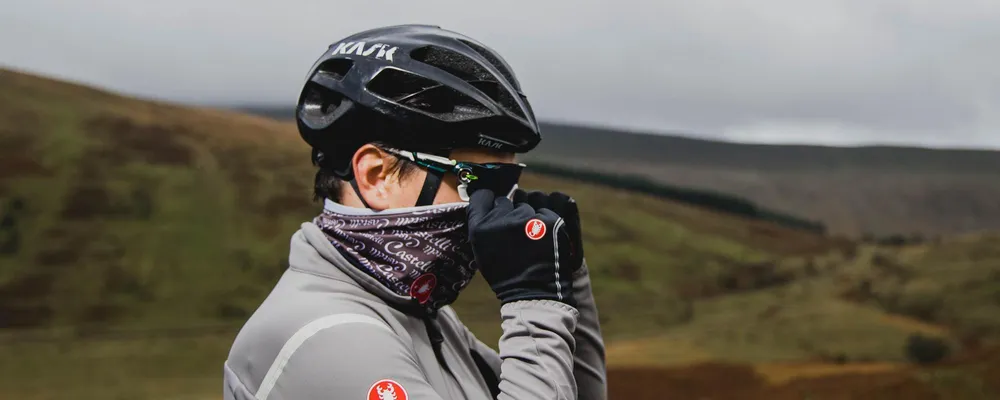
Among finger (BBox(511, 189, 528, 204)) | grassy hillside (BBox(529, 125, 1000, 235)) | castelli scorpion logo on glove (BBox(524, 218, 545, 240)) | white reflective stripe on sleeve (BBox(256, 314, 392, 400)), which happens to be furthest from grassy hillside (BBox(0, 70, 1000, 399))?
white reflective stripe on sleeve (BBox(256, 314, 392, 400))

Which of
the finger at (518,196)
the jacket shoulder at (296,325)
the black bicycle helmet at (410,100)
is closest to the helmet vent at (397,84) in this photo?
the black bicycle helmet at (410,100)

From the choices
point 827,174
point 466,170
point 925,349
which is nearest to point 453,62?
point 466,170

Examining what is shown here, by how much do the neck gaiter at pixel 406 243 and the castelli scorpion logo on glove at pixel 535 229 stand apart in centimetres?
15

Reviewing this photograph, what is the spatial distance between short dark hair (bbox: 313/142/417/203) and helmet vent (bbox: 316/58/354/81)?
0.16 m

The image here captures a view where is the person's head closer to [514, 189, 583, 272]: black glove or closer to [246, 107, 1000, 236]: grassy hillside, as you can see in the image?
[514, 189, 583, 272]: black glove

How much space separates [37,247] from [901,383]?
18.7 ft

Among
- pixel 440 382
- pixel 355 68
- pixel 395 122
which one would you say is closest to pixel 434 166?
pixel 395 122

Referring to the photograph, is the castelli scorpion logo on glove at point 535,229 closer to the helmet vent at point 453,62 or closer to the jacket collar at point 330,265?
the jacket collar at point 330,265

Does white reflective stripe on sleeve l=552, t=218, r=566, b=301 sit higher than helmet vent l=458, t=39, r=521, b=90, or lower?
lower

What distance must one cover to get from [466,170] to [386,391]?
42cm

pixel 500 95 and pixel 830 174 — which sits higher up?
pixel 500 95

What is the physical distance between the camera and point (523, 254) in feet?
3.78

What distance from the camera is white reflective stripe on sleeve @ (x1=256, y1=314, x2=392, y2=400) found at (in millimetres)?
1005

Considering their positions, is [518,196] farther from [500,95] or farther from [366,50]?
[366,50]
